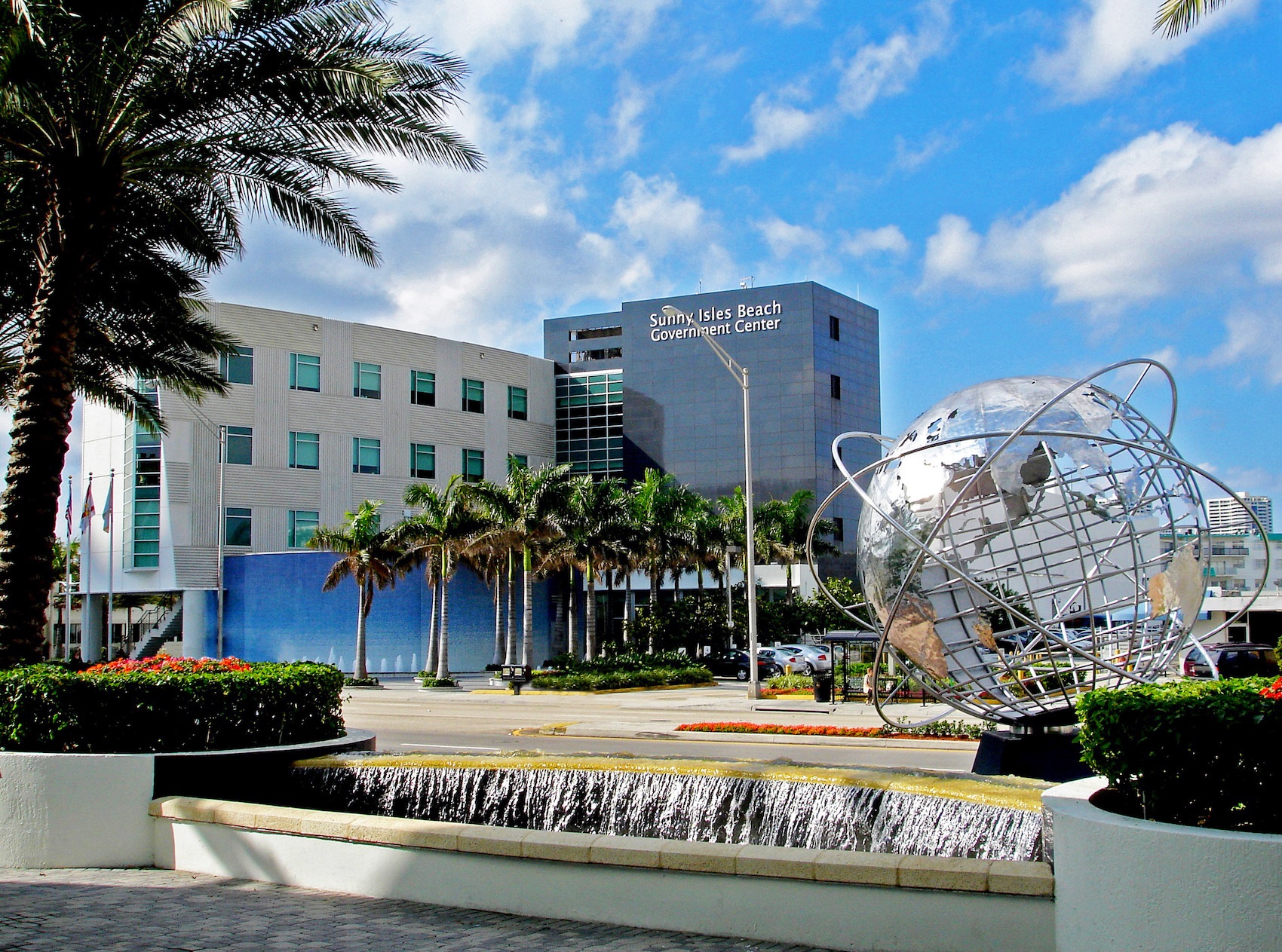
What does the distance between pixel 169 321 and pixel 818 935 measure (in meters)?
16.4

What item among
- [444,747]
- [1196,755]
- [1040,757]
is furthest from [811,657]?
[1196,755]

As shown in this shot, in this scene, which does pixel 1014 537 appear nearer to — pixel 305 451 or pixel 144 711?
pixel 144 711

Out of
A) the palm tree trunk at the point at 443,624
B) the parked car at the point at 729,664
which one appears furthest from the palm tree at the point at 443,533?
the parked car at the point at 729,664

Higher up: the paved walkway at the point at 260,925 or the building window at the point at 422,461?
the building window at the point at 422,461

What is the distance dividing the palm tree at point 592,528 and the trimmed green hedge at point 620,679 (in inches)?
232

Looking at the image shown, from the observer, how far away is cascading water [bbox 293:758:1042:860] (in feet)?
26.9

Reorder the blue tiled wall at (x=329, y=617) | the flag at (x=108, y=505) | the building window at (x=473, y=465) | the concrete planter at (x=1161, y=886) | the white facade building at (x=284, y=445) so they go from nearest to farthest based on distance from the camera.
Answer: the concrete planter at (x=1161, y=886) → the blue tiled wall at (x=329, y=617) → the flag at (x=108, y=505) → the white facade building at (x=284, y=445) → the building window at (x=473, y=465)

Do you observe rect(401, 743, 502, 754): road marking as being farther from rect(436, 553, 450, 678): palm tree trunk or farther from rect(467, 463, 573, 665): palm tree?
rect(436, 553, 450, 678): palm tree trunk

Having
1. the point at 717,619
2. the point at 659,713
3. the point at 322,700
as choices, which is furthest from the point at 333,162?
the point at 717,619

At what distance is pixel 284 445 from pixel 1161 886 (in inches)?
2332

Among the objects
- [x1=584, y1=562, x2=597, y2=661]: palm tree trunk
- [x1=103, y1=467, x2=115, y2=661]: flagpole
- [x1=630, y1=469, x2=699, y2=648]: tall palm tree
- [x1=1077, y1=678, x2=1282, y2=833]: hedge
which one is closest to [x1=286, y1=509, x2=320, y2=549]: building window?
[x1=103, y1=467, x2=115, y2=661]: flagpole

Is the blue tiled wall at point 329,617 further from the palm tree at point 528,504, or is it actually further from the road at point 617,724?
the road at point 617,724

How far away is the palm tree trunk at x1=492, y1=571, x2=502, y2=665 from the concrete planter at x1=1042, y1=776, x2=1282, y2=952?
4504 cm

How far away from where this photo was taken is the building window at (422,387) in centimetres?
6631
